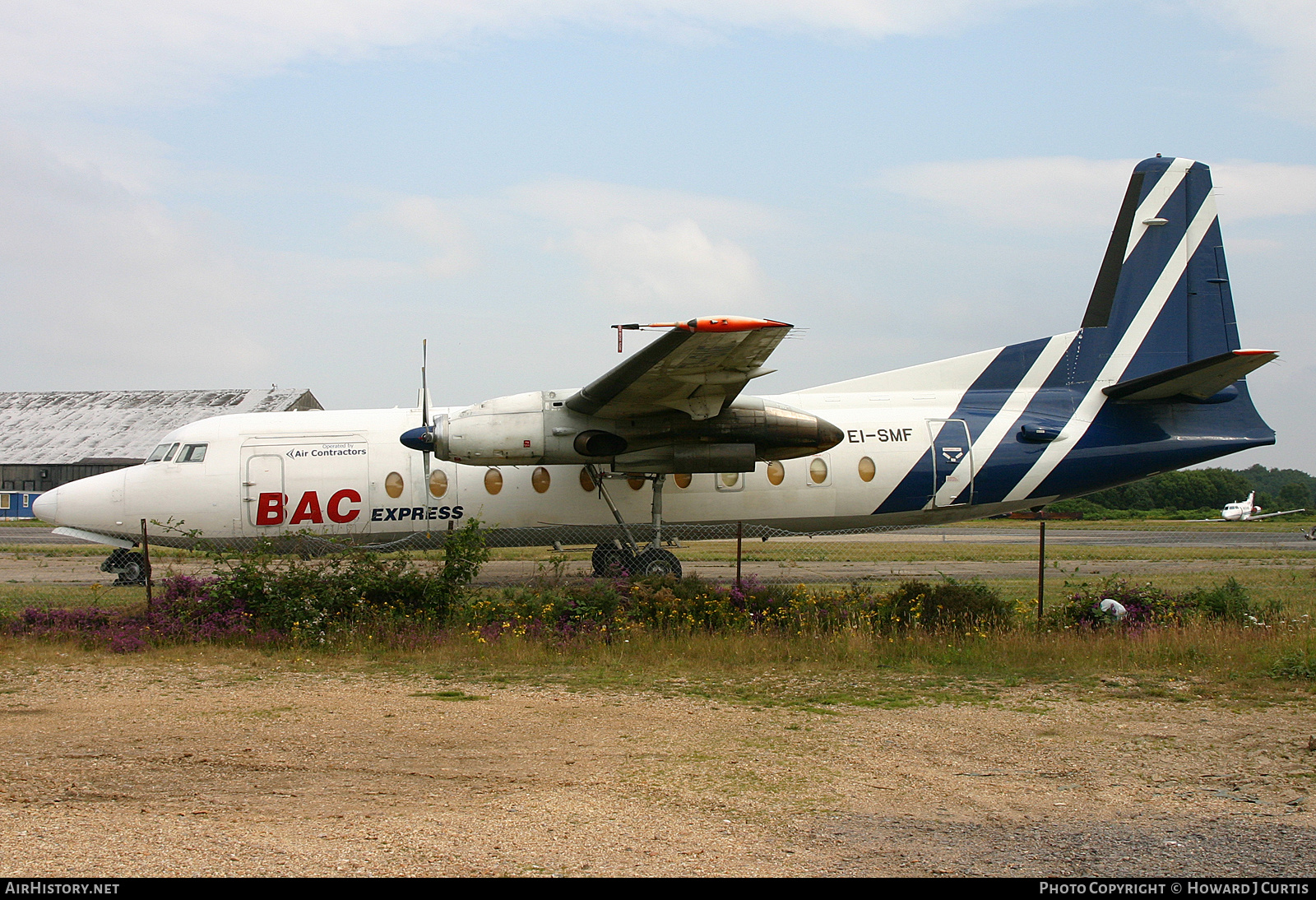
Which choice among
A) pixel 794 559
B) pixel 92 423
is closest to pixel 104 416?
pixel 92 423

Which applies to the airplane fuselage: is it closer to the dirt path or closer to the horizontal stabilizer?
the horizontal stabilizer

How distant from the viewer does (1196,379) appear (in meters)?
15.8

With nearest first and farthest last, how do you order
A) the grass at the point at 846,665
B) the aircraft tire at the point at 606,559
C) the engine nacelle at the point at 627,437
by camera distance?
1. the grass at the point at 846,665
2. the engine nacelle at the point at 627,437
3. the aircraft tire at the point at 606,559

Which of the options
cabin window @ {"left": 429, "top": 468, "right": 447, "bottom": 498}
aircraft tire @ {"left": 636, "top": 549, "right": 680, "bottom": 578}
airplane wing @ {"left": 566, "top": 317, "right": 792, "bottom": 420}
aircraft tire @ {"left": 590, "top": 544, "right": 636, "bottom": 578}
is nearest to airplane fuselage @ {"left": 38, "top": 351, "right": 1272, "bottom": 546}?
cabin window @ {"left": 429, "top": 468, "right": 447, "bottom": 498}

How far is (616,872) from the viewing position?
4.39 metres

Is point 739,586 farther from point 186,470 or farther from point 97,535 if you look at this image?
point 97,535

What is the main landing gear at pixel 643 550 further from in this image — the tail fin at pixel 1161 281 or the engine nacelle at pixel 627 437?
the tail fin at pixel 1161 281

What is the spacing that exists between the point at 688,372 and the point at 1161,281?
31.0 feet

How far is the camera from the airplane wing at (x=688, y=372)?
1272cm

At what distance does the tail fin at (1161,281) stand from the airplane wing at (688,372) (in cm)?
710

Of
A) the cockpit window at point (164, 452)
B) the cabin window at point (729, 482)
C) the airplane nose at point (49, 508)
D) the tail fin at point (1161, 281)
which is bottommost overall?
the airplane nose at point (49, 508)

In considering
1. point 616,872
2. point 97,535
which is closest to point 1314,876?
point 616,872

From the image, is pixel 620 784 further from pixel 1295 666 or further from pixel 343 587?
pixel 1295 666

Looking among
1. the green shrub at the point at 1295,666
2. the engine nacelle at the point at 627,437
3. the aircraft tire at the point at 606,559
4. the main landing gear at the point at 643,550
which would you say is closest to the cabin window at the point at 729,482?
the main landing gear at the point at 643,550
